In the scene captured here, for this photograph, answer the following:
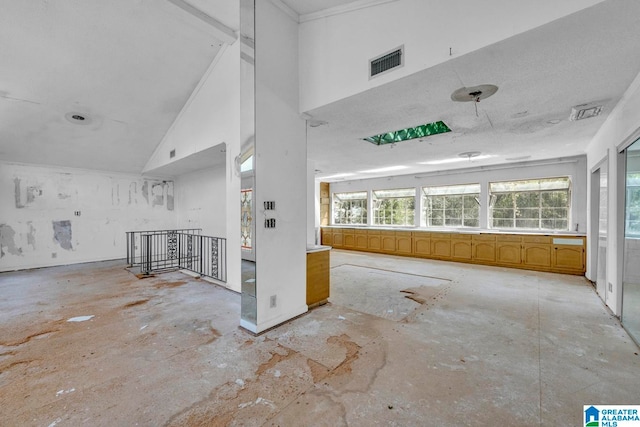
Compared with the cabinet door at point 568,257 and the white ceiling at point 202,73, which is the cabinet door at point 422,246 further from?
the cabinet door at point 568,257

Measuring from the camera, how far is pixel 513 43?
6.21ft

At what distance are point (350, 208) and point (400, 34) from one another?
8.11 metres

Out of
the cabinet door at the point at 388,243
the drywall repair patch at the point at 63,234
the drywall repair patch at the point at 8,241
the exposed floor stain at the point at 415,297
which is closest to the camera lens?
the exposed floor stain at the point at 415,297

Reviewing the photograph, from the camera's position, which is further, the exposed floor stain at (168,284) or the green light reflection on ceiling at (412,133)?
the exposed floor stain at (168,284)

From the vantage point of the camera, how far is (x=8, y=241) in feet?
19.0

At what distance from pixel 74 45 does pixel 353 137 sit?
14.2 feet

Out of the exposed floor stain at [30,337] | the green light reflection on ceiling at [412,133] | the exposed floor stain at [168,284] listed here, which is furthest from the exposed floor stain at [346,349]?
the exposed floor stain at [168,284]

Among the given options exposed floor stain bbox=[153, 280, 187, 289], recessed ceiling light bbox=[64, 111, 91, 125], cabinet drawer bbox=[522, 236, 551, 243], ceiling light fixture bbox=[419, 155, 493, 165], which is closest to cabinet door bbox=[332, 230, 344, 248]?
ceiling light fixture bbox=[419, 155, 493, 165]

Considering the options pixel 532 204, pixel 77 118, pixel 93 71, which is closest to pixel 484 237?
pixel 532 204

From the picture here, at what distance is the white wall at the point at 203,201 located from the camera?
19.6 feet

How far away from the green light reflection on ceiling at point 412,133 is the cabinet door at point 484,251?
12.7 ft

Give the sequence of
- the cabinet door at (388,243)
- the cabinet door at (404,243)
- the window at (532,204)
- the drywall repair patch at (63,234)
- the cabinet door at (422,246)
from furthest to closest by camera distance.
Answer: the cabinet door at (388,243), the cabinet door at (404,243), the cabinet door at (422,246), the drywall repair patch at (63,234), the window at (532,204)

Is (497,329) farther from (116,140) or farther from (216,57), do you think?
(116,140)

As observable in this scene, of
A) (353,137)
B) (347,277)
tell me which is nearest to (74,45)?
(353,137)
